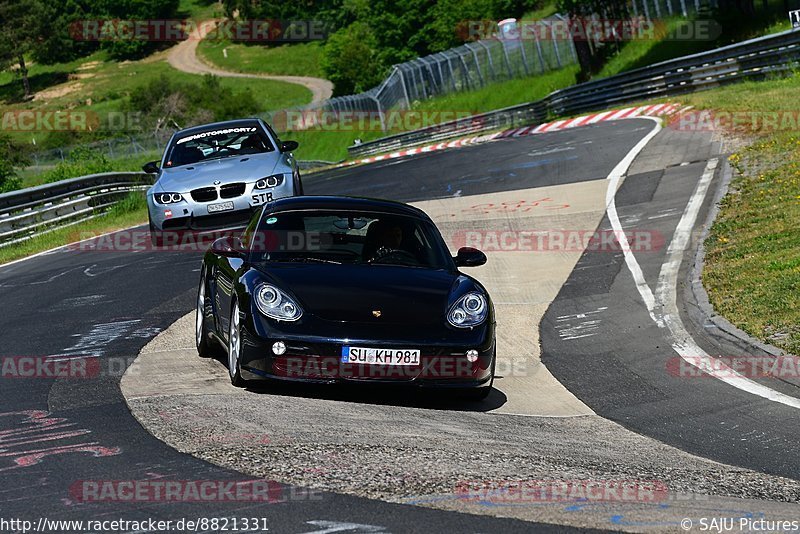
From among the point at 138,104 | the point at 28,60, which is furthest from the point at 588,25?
the point at 28,60

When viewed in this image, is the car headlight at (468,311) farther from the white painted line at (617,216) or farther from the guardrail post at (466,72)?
the guardrail post at (466,72)

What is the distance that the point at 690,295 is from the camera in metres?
12.4

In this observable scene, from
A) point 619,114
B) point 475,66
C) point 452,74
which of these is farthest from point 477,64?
point 619,114

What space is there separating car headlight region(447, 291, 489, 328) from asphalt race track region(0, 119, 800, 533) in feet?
1.95

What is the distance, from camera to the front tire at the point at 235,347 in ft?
27.1

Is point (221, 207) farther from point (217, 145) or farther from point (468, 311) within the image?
point (468, 311)

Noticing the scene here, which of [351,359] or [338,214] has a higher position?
[338,214]

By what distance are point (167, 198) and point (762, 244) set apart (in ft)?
25.1

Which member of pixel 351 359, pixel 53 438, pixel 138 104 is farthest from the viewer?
pixel 138 104

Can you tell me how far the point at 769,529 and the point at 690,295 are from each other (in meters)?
7.46

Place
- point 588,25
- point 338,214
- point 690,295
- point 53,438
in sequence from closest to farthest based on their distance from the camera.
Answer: point 53,438, point 338,214, point 690,295, point 588,25

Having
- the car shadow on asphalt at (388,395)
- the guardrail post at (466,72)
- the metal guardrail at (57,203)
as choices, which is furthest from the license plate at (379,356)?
the guardrail post at (466,72)

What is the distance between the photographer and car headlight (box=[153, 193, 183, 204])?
53.4ft

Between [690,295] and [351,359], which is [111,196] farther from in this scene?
[351,359]
